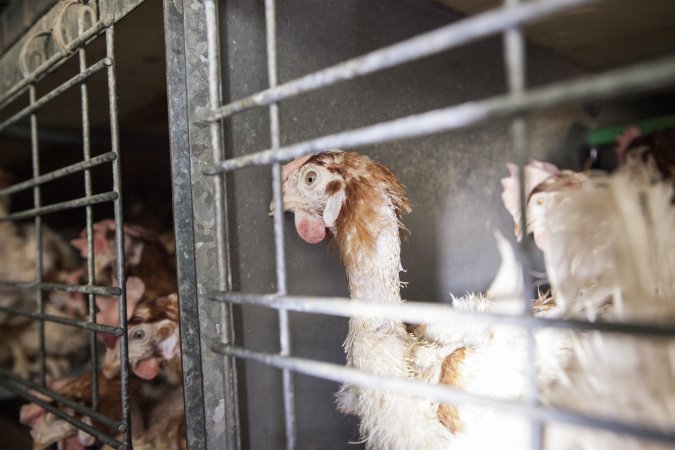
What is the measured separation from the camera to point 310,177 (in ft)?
5.59

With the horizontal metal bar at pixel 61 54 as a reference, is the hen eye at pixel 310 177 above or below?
below

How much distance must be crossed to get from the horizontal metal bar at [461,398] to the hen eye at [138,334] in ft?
5.64

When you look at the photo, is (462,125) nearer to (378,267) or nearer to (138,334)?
(378,267)

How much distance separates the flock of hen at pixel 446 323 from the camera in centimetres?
84

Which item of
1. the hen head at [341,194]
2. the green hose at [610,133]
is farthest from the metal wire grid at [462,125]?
the green hose at [610,133]

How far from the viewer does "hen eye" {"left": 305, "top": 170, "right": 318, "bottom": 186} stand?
5.57 feet

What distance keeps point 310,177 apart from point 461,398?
115 cm

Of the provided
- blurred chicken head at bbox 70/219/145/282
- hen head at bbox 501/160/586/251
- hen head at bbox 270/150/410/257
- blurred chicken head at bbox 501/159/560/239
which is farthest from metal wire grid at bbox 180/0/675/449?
blurred chicken head at bbox 70/219/145/282

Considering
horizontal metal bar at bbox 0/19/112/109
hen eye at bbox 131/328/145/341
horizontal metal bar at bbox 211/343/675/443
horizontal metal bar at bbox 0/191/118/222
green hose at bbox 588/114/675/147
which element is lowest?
hen eye at bbox 131/328/145/341

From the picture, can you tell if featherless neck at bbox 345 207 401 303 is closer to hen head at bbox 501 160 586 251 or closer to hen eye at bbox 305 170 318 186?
hen eye at bbox 305 170 318 186

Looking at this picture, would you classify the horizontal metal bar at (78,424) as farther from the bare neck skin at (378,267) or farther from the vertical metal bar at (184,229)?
the bare neck skin at (378,267)

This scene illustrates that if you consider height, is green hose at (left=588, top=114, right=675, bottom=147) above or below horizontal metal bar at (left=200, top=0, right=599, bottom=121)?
above

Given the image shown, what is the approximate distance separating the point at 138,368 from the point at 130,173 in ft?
6.93

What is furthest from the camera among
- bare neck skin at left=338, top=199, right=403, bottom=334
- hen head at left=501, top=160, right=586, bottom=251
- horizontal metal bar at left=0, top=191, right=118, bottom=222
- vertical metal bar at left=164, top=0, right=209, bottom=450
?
hen head at left=501, top=160, right=586, bottom=251
